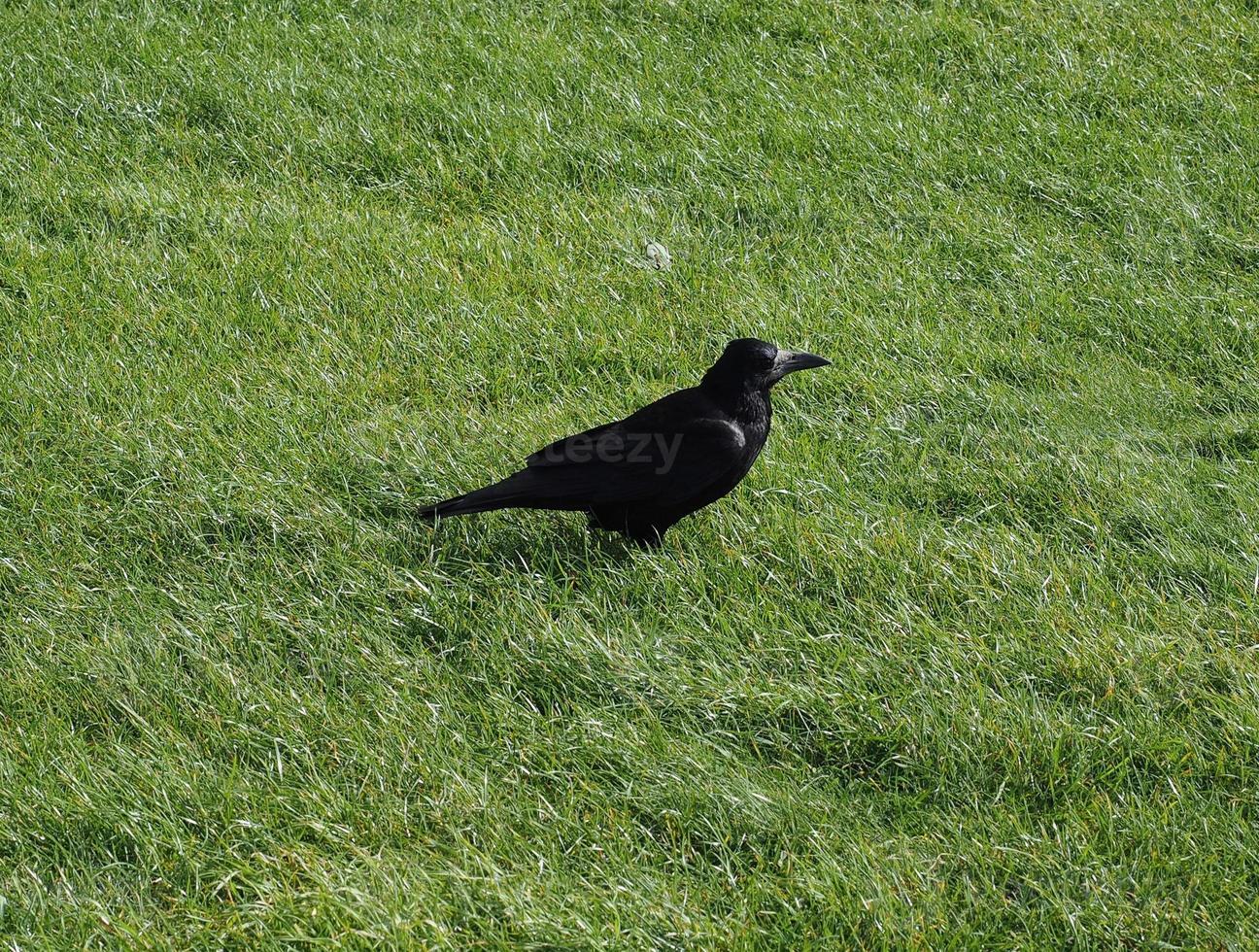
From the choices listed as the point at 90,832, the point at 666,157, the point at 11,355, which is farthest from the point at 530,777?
the point at 666,157

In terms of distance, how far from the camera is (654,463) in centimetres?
414

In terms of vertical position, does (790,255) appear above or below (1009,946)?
above

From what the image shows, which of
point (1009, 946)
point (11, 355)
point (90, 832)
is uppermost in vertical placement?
point (11, 355)

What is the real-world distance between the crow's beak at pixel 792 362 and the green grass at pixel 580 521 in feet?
1.17

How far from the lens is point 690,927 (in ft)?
9.98

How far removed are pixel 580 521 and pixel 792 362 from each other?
863 mm

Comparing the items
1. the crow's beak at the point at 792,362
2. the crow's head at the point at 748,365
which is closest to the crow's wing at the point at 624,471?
the crow's head at the point at 748,365

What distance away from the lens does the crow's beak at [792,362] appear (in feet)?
14.7

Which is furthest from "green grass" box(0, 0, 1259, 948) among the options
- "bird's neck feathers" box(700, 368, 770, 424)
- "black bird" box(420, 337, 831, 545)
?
"bird's neck feathers" box(700, 368, 770, 424)

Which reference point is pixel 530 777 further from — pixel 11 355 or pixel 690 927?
pixel 11 355

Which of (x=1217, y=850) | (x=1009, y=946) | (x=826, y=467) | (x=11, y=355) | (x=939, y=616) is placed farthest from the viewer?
(x=11, y=355)

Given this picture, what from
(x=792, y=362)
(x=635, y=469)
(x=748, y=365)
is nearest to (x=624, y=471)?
(x=635, y=469)

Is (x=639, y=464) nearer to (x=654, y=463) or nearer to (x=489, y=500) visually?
(x=654, y=463)

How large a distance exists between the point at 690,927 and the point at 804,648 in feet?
3.41
